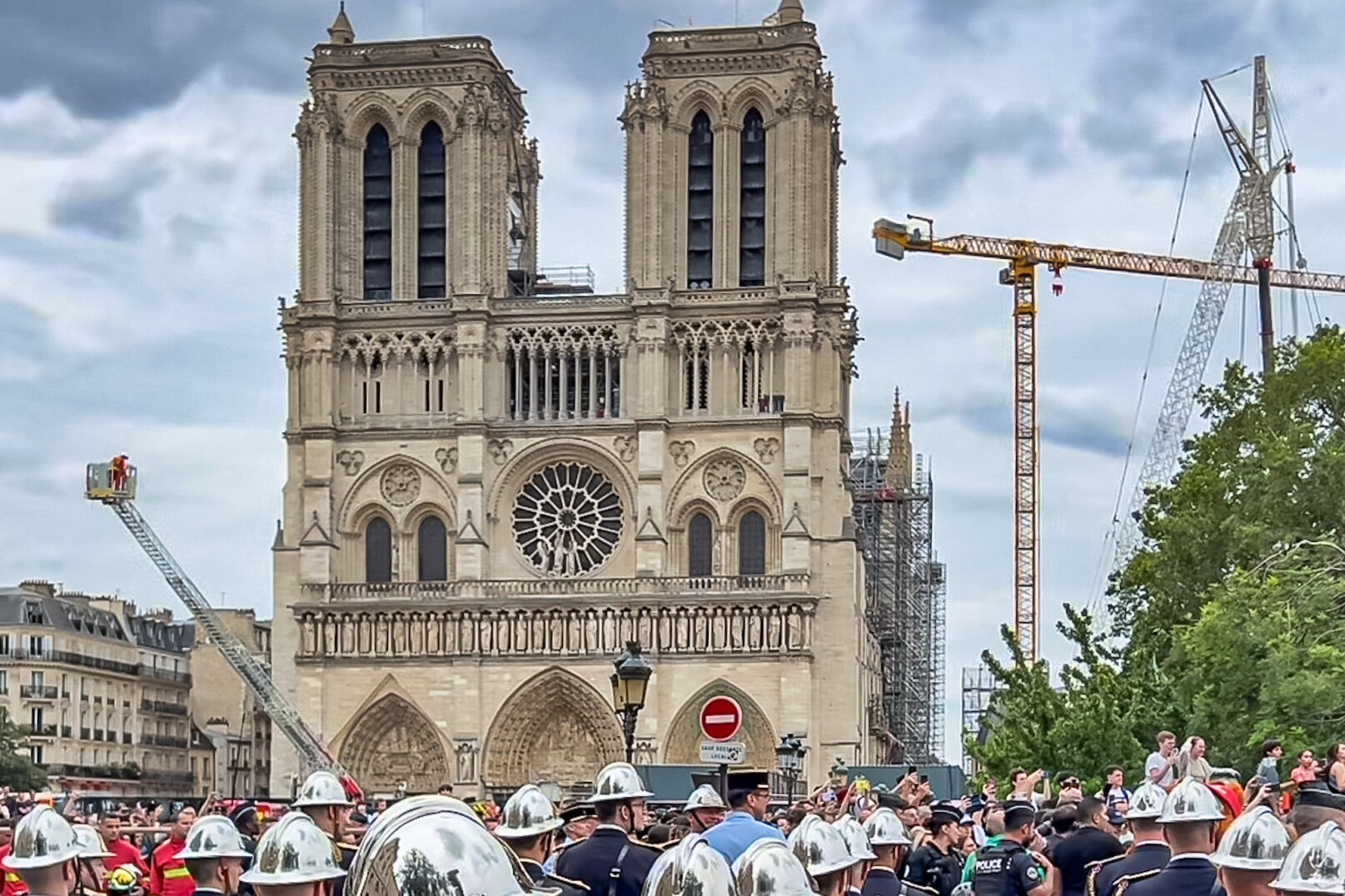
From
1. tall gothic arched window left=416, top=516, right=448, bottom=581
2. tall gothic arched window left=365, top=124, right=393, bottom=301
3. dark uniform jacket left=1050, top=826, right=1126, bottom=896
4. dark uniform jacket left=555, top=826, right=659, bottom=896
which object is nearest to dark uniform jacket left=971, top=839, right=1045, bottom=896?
dark uniform jacket left=1050, top=826, right=1126, bottom=896

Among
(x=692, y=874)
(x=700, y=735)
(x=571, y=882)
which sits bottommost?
(x=700, y=735)

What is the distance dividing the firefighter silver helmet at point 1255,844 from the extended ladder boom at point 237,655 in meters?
51.0

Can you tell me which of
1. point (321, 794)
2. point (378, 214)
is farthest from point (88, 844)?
point (378, 214)

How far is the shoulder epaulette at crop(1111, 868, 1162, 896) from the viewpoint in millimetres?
8016

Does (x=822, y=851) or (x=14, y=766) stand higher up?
(x=822, y=851)

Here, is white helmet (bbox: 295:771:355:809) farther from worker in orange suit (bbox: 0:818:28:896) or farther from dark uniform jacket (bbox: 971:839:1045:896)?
dark uniform jacket (bbox: 971:839:1045:896)

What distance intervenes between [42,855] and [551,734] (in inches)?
1948

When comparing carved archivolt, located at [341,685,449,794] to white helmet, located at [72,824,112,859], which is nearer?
white helmet, located at [72,824,112,859]

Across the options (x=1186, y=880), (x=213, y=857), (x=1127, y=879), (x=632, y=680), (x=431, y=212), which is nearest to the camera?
(x=1186, y=880)

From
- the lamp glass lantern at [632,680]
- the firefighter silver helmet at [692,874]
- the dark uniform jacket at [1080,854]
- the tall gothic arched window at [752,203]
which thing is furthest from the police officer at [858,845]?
the tall gothic arched window at [752,203]

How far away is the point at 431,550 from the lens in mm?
58031

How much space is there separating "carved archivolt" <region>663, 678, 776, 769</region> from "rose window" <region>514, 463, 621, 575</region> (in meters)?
4.88

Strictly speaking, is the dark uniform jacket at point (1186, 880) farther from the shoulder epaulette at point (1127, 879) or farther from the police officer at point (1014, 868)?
the police officer at point (1014, 868)

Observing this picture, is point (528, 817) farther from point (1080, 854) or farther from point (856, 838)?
Answer: point (1080, 854)
